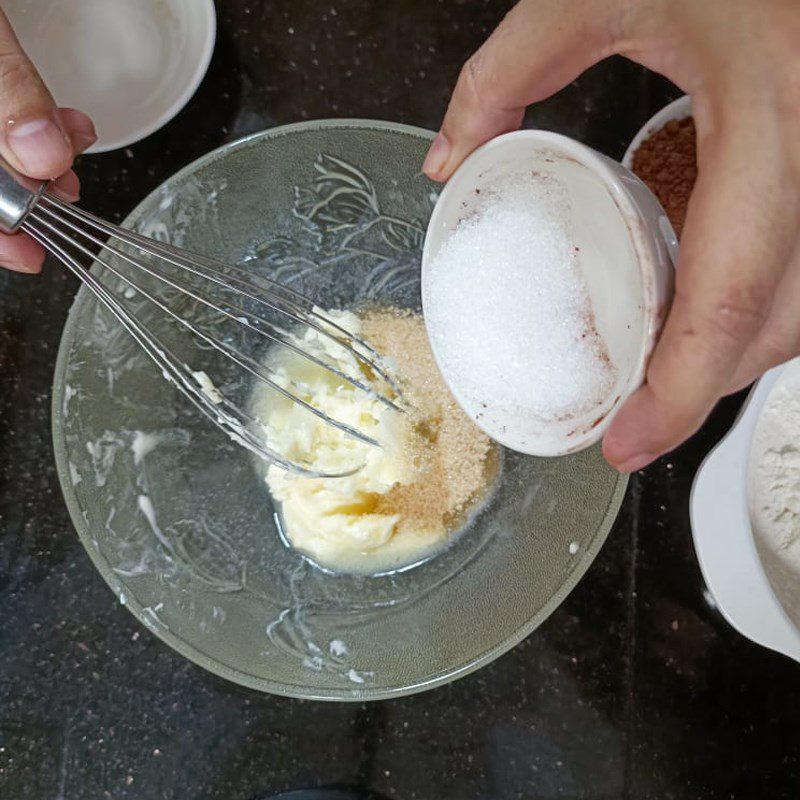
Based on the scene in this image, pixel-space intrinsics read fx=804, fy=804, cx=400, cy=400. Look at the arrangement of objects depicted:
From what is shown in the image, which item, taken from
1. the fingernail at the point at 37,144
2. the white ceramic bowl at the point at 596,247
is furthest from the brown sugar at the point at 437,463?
the fingernail at the point at 37,144

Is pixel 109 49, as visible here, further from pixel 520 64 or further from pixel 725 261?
pixel 725 261

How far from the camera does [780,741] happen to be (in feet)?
2.72

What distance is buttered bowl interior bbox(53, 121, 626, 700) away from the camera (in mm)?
693

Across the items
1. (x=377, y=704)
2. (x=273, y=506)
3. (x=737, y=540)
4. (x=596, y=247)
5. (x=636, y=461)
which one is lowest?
(x=377, y=704)

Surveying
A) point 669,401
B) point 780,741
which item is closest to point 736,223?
point 669,401

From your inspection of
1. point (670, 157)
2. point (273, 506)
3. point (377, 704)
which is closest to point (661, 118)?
point (670, 157)

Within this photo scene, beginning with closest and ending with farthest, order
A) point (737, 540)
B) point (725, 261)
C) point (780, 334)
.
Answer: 1. point (725, 261)
2. point (780, 334)
3. point (737, 540)

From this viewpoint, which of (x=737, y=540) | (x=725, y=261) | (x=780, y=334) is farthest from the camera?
(x=737, y=540)

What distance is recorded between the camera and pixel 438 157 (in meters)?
0.61

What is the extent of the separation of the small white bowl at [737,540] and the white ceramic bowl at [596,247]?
0.24 meters

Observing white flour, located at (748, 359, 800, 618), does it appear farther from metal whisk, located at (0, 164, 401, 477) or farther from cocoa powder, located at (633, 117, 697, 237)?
metal whisk, located at (0, 164, 401, 477)

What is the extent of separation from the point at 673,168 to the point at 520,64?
0.27 m

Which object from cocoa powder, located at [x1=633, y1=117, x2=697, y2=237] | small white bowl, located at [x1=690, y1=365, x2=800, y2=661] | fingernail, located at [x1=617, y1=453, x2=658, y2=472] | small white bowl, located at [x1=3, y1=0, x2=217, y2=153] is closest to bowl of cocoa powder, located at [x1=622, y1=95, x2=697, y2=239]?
cocoa powder, located at [x1=633, y1=117, x2=697, y2=237]

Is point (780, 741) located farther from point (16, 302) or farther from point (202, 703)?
point (16, 302)
